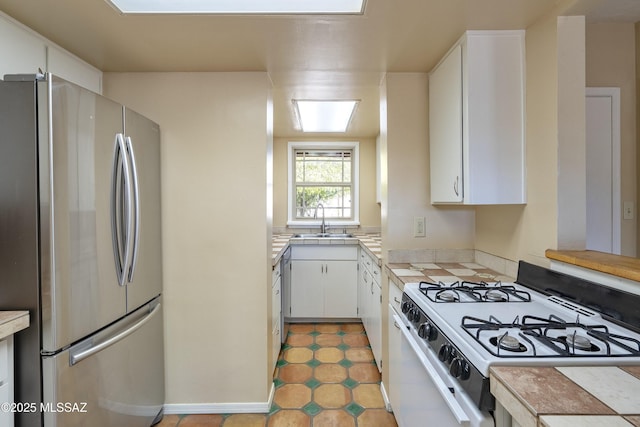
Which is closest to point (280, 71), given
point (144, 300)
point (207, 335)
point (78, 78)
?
point (78, 78)

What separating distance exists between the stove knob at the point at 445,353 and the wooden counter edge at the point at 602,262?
0.64 metres

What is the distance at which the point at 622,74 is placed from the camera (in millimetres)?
1610

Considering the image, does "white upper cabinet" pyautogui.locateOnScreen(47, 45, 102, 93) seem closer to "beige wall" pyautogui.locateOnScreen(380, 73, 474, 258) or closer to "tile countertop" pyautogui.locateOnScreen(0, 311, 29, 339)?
"tile countertop" pyautogui.locateOnScreen(0, 311, 29, 339)

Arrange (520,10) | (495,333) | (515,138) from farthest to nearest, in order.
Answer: (515,138) → (520,10) → (495,333)

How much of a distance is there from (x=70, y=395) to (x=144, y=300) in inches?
21.7

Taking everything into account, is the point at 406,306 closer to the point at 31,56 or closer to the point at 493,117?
the point at 493,117

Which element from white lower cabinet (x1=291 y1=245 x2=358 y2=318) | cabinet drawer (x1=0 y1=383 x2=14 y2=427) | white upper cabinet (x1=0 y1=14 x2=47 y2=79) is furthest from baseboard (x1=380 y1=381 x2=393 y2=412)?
white upper cabinet (x1=0 y1=14 x2=47 y2=79)

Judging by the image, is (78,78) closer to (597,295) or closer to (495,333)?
(495,333)

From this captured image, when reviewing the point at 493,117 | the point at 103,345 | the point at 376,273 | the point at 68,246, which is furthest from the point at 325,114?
the point at 103,345

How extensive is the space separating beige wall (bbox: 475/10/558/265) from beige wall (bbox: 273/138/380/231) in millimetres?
2359

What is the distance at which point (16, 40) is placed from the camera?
1401 mm

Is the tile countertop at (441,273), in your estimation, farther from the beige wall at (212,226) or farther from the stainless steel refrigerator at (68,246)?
the stainless steel refrigerator at (68,246)

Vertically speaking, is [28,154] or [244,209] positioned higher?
[28,154]

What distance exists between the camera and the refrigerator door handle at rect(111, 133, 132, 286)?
4.79 feet
